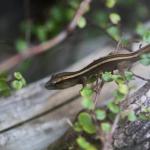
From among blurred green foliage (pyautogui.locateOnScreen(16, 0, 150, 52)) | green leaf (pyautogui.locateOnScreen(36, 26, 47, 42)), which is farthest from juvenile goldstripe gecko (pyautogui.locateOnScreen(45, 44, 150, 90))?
green leaf (pyautogui.locateOnScreen(36, 26, 47, 42))

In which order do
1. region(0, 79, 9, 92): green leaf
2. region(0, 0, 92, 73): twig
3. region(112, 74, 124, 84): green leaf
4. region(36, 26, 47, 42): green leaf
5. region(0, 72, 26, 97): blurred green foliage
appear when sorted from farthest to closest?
region(36, 26, 47, 42): green leaf, region(0, 79, 9, 92): green leaf, region(0, 72, 26, 97): blurred green foliage, region(112, 74, 124, 84): green leaf, region(0, 0, 92, 73): twig

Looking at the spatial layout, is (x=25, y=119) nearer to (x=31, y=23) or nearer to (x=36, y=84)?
(x=36, y=84)

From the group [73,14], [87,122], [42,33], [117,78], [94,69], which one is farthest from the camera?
[42,33]

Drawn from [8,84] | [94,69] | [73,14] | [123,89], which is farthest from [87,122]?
[73,14]

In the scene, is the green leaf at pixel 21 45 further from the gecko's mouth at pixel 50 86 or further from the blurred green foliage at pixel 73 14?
the gecko's mouth at pixel 50 86

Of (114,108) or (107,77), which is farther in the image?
(107,77)

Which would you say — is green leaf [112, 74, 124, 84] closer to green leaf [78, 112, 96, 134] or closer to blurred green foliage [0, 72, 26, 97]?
green leaf [78, 112, 96, 134]

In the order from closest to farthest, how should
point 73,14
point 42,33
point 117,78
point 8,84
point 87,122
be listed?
1. point 87,122
2. point 117,78
3. point 8,84
4. point 73,14
5. point 42,33

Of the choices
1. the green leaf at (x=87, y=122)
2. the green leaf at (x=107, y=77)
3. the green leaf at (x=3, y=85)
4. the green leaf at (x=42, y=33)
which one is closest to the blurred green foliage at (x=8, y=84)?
the green leaf at (x=3, y=85)

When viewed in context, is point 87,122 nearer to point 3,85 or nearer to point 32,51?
point 32,51

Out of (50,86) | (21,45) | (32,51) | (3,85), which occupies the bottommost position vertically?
(21,45)
